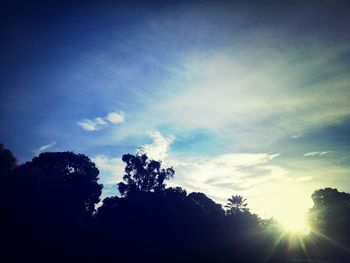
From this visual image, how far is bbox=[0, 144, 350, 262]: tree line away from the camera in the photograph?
31.2 metres

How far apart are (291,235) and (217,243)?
1179 centimetres

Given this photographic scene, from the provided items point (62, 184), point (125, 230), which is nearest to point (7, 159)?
point (62, 184)

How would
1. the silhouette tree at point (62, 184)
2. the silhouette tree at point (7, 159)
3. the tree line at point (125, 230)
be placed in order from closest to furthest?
the tree line at point (125, 230) < the silhouette tree at point (62, 184) < the silhouette tree at point (7, 159)

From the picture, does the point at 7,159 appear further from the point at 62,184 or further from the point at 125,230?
the point at 125,230

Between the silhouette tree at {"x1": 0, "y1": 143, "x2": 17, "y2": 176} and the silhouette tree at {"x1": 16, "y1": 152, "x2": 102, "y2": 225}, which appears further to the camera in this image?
the silhouette tree at {"x1": 0, "y1": 143, "x2": 17, "y2": 176}

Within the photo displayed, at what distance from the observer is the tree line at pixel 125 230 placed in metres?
31.2

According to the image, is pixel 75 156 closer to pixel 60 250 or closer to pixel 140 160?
pixel 140 160

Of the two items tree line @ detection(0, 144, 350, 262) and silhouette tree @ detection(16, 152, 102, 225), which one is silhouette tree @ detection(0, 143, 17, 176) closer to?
tree line @ detection(0, 144, 350, 262)

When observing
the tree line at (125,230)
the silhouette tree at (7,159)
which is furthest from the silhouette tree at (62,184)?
the silhouette tree at (7,159)

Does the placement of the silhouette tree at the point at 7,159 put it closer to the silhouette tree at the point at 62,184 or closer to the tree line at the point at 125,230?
the tree line at the point at 125,230

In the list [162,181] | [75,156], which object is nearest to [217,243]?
[162,181]

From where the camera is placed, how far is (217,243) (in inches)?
1362

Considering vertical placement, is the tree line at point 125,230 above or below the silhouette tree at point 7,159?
below

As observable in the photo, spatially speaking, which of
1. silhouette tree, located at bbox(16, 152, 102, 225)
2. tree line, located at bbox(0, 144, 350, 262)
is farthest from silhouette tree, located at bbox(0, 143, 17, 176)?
silhouette tree, located at bbox(16, 152, 102, 225)
